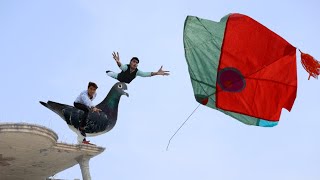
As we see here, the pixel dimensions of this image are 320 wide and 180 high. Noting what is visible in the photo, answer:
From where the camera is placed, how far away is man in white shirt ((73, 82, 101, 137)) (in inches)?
718

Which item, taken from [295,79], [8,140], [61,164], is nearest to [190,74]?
[295,79]

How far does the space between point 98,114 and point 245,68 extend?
6.48 m

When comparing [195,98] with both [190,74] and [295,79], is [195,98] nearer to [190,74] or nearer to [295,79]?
[190,74]

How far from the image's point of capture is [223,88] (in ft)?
53.9

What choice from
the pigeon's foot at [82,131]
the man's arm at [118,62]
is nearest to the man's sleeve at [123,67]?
the man's arm at [118,62]

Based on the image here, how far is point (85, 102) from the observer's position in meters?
18.2

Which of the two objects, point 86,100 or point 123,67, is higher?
point 123,67

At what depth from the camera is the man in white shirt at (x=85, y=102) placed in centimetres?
1823

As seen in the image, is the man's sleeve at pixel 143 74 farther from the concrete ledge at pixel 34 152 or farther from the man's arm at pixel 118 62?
the concrete ledge at pixel 34 152

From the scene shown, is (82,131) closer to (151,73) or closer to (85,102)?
(85,102)

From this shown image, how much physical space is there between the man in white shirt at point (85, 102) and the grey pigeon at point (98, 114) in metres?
0.13

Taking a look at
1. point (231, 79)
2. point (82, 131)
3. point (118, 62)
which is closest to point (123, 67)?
point (118, 62)

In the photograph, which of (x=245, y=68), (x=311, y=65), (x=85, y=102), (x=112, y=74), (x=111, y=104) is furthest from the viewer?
(x=111, y=104)

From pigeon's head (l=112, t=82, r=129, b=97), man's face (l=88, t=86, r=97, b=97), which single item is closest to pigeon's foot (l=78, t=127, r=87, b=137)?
man's face (l=88, t=86, r=97, b=97)
